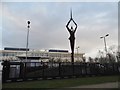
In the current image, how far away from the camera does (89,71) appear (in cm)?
2612

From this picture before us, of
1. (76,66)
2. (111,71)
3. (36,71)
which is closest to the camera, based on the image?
(36,71)

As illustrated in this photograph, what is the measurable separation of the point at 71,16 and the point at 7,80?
14907mm

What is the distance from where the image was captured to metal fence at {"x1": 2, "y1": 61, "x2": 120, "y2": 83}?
1945 cm

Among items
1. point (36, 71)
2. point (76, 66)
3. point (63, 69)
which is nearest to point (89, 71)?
point (76, 66)

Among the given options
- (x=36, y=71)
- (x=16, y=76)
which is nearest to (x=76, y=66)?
(x=36, y=71)

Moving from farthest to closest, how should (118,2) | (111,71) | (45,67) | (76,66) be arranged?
(111,71) < (76,66) < (45,67) < (118,2)

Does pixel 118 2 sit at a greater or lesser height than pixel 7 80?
greater

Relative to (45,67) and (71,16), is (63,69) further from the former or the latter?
(71,16)

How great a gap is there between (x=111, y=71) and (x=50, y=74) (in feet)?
34.4

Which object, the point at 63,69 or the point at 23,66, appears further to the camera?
the point at 63,69

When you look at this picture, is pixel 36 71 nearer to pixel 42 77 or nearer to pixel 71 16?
pixel 42 77

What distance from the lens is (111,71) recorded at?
28.8 m

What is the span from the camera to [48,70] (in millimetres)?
22047

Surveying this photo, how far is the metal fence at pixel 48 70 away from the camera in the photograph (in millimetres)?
19452
